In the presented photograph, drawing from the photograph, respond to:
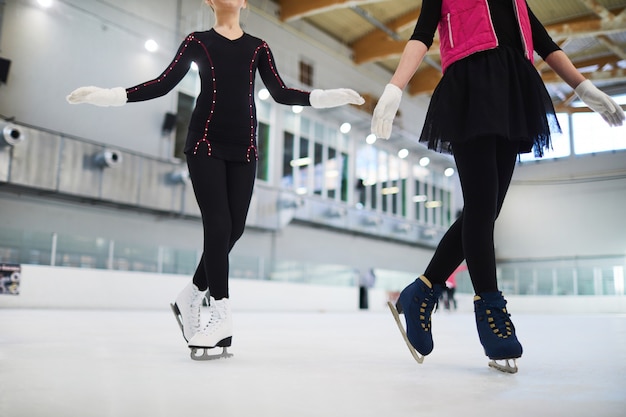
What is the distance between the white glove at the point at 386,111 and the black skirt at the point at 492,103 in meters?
0.21

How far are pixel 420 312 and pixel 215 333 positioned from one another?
91 cm

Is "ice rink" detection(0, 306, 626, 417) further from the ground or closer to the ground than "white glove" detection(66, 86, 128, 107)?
closer to the ground

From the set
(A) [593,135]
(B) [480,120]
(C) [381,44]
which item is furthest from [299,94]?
(A) [593,135]

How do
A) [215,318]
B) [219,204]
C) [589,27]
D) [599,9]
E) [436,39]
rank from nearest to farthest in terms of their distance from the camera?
1. [215,318]
2. [219,204]
3. [599,9]
4. [589,27]
5. [436,39]

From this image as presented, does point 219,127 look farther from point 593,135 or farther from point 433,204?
point 433,204

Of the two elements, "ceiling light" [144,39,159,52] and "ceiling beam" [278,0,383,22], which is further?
"ceiling beam" [278,0,383,22]

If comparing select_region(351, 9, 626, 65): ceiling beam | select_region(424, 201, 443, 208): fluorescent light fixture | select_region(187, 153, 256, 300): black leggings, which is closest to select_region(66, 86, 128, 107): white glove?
select_region(187, 153, 256, 300): black leggings

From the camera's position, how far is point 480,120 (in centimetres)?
224

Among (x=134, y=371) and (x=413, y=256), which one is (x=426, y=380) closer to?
(x=134, y=371)

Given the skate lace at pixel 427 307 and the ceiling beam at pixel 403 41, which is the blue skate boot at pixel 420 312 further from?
the ceiling beam at pixel 403 41

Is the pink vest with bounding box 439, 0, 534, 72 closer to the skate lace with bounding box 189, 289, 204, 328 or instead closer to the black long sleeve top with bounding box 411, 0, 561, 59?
the black long sleeve top with bounding box 411, 0, 561, 59

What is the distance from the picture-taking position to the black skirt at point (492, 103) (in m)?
2.25

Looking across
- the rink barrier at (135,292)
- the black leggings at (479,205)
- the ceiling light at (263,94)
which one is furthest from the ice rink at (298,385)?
the ceiling light at (263,94)

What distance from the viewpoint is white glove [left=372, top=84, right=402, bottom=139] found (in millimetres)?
2309
